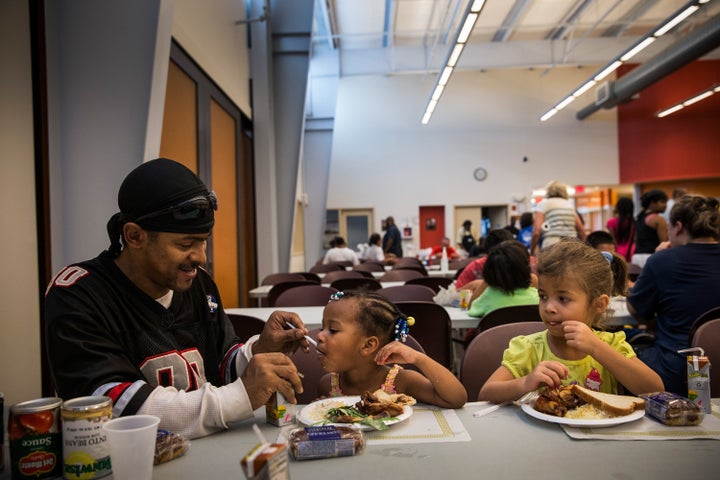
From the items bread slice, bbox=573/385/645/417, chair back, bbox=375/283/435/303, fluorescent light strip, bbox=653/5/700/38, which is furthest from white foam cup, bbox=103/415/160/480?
fluorescent light strip, bbox=653/5/700/38

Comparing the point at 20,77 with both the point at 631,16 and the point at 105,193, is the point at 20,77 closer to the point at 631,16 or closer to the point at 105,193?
the point at 105,193

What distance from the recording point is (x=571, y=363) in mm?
1721

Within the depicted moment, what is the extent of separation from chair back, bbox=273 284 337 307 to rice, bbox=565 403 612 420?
2.93 m

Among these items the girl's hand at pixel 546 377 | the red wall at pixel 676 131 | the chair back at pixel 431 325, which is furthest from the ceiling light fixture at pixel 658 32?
the girl's hand at pixel 546 377

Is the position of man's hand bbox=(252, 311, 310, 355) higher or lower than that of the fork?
higher

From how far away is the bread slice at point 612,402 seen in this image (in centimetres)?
129

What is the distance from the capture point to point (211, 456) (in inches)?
44.9

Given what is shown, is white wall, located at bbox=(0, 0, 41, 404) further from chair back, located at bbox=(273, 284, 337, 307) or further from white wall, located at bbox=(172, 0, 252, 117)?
white wall, located at bbox=(172, 0, 252, 117)

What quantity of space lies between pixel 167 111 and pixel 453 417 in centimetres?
425

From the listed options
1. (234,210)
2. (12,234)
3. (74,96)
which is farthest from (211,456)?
(234,210)

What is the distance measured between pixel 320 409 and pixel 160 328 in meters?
0.49

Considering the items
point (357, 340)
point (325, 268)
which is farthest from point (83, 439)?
point (325, 268)

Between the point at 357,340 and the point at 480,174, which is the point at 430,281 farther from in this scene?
the point at 480,174

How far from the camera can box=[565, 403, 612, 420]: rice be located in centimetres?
129
